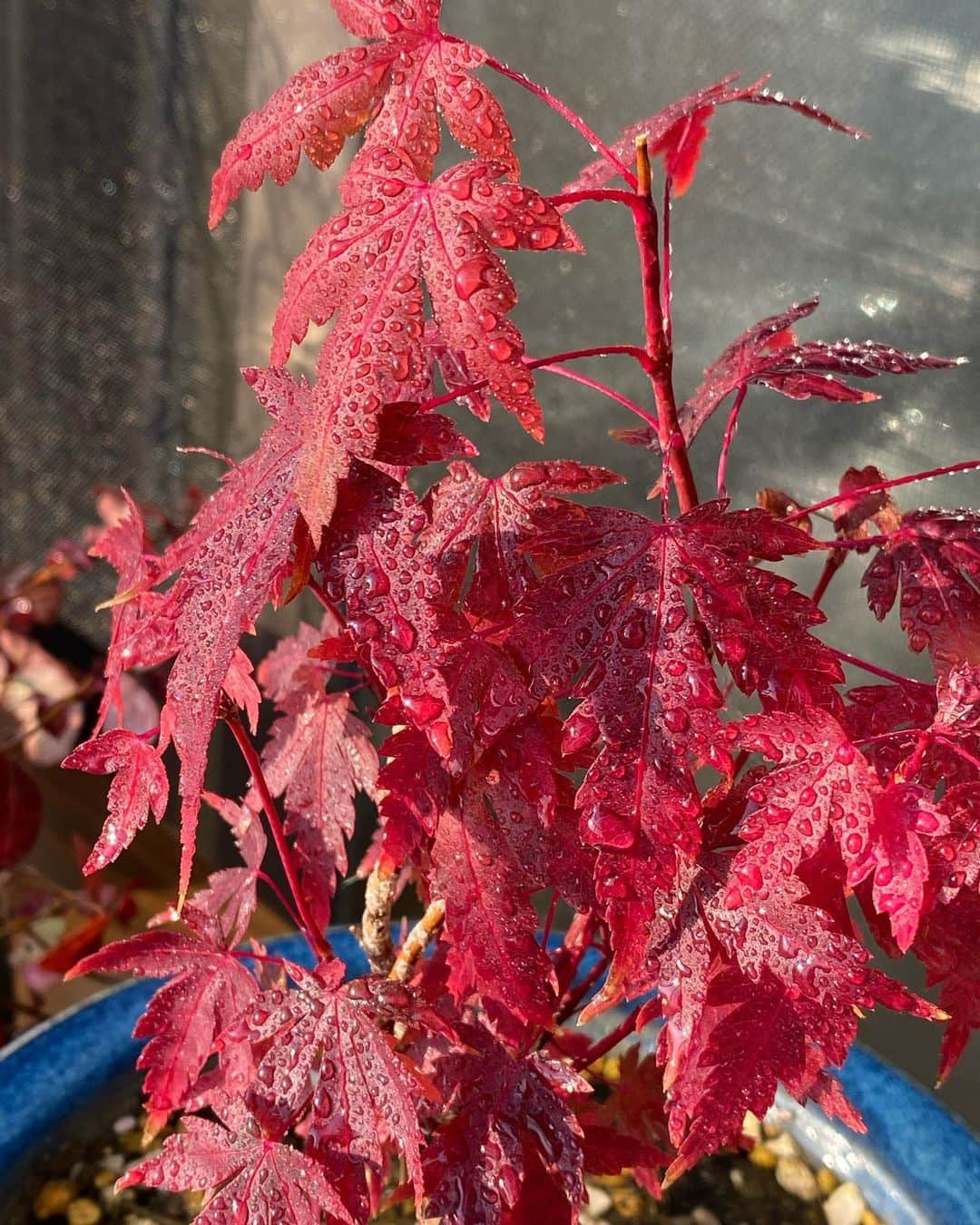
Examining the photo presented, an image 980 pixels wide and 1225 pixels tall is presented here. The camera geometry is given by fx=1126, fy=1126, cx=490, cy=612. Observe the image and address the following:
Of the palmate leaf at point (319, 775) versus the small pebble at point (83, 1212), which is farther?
the small pebble at point (83, 1212)

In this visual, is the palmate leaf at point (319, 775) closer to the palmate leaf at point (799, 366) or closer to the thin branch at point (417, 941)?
the thin branch at point (417, 941)

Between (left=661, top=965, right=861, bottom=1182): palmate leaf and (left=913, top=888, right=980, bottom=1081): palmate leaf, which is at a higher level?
(left=913, top=888, right=980, bottom=1081): palmate leaf

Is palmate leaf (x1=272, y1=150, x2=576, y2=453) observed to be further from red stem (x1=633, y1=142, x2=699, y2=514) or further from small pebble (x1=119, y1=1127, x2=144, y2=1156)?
small pebble (x1=119, y1=1127, x2=144, y2=1156)

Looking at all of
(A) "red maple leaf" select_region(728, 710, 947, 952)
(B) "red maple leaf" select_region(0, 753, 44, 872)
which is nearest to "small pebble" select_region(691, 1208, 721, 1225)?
(A) "red maple leaf" select_region(728, 710, 947, 952)

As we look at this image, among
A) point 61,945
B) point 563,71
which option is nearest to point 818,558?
point 563,71

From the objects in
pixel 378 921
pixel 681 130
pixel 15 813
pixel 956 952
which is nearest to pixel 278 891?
pixel 378 921

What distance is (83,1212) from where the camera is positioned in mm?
819

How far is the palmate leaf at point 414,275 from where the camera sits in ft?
1.35

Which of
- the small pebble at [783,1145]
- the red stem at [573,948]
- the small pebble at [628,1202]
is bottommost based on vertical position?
the small pebble at [628,1202]

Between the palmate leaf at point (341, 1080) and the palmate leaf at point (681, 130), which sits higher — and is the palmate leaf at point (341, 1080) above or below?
below

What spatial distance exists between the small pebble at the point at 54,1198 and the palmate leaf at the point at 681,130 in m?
0.77

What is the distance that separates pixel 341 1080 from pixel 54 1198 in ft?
1.45

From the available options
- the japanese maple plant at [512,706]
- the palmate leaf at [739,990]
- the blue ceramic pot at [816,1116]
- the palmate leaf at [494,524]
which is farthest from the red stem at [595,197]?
the blue ceramic pot at [816,1116]

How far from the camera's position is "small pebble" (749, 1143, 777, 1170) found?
2.90 ft
